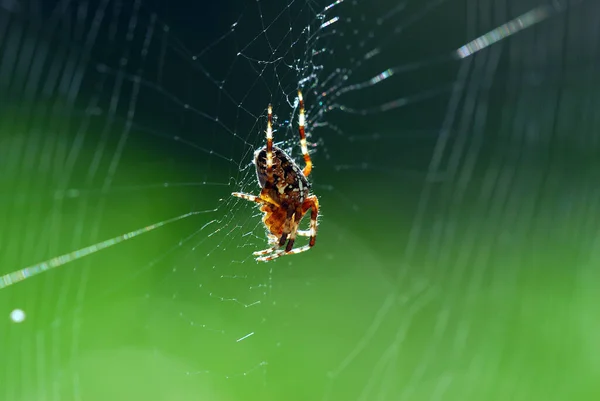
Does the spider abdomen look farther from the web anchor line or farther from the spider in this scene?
the web anchor line

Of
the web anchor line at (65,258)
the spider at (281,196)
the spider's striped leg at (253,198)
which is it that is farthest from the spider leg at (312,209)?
the web anchor line at (65,258)

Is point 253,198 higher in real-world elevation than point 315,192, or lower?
higher

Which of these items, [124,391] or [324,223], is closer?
[124,391]

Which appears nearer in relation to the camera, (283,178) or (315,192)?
(283,178)

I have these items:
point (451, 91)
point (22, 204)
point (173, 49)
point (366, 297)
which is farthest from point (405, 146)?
point (22, 204)

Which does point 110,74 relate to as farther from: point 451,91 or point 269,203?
point 451,91

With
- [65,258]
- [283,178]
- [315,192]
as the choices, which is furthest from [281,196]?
[315,192]

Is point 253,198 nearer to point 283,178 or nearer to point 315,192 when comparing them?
point 283,178
